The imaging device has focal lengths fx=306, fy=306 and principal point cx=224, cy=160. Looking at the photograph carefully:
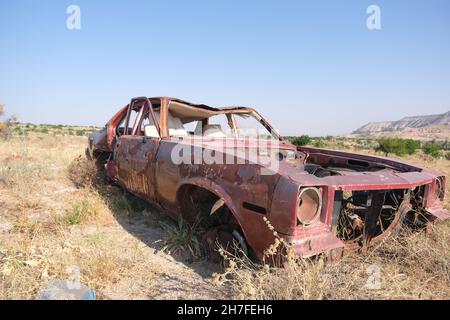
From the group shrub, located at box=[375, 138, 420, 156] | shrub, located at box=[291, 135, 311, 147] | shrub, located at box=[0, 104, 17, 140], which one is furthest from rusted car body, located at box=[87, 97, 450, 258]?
shrub, located at box=[0, 104, 17, 140]

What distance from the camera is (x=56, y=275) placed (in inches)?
91.3

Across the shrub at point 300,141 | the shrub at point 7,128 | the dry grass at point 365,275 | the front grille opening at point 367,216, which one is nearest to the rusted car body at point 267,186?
the front grille opening at point 367,216

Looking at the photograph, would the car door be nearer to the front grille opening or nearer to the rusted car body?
the rusted car body

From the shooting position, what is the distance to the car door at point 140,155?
3.38 metres

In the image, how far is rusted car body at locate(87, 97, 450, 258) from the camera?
202 cm

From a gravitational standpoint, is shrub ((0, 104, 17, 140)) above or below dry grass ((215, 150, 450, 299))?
above

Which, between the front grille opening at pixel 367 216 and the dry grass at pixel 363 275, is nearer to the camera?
the dry grass at pixel 363 275

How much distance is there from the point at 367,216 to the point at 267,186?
3.61ft

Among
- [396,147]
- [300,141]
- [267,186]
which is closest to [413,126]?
[396,147]

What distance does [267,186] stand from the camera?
2.05 meters

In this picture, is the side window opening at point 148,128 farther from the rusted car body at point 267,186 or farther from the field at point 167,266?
the field at point 167,266

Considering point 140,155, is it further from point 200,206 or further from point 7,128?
point 7,128
